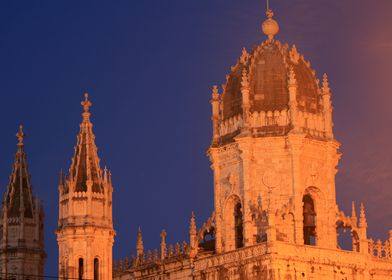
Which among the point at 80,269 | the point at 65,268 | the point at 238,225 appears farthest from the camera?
the point at 238,225

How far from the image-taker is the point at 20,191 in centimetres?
10112

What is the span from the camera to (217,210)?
9381cm

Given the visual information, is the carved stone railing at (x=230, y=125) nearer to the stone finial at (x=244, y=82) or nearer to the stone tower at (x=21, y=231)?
the stone finial at (x=244, y=82)

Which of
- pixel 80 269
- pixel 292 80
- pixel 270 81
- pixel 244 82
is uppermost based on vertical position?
pixel 270 81

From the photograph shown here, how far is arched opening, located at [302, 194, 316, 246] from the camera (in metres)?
92.6

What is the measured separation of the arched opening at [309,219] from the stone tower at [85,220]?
12.8 m

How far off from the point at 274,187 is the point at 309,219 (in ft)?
12.3

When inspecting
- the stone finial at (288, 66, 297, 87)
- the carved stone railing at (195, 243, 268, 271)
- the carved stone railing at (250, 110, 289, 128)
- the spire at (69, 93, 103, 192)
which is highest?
the stone finial at (288, 66, 297, 87)

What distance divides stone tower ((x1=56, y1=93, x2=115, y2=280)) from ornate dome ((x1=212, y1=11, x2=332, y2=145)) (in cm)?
947

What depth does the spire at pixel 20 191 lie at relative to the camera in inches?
3952

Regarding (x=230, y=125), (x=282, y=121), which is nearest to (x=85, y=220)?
(x=230, y=125)

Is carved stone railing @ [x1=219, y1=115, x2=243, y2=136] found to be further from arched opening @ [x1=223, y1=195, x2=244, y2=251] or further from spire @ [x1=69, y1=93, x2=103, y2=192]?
spire @ [x1=69, y1=93, x2=103, y2=192]

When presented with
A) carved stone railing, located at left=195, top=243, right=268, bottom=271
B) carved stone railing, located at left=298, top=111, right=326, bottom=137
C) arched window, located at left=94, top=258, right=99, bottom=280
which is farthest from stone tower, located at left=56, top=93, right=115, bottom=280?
carved stone railing, located at left=298, top=111, right=326, bottom=137

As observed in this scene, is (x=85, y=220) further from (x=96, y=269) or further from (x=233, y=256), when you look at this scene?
(x=233, y=256)
